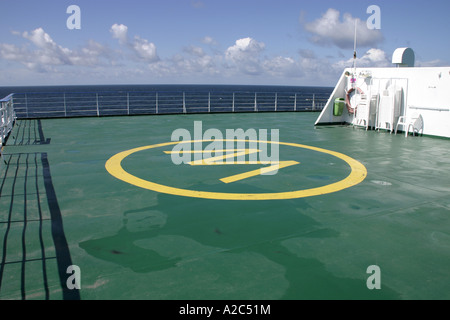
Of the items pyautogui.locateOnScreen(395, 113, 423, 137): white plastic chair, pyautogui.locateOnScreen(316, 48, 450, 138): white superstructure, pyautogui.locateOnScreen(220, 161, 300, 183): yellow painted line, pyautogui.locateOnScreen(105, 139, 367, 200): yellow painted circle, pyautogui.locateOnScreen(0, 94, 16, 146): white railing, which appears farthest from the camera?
pyautogui.locateOnScreen(395, 113, 423, 137): white plastic chair

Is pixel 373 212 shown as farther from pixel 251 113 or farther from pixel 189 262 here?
pixel 251 113

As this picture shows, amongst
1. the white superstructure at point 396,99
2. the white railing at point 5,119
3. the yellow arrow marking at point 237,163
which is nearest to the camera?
the yellow arrow marking at point 237,163

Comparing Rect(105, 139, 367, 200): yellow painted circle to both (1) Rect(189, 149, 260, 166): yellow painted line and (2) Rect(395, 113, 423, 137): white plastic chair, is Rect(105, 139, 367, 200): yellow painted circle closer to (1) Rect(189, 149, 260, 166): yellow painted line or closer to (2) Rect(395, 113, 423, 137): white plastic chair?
(1) Rect(189, 149, 260, 166): yellow painted line

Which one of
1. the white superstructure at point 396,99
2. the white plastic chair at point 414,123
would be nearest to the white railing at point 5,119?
the white superstructure at point 396,99

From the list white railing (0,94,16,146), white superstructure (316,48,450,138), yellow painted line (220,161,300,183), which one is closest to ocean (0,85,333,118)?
white railing (0,94,16,146)

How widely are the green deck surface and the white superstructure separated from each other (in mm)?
4045

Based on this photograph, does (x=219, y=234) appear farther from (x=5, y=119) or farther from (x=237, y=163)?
(x=5, y=119)

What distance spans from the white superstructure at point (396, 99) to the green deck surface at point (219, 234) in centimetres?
404

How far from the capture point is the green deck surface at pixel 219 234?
9.40 feet

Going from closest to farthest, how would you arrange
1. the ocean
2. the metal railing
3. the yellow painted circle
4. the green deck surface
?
the green deck surface
the yellow painted circle
the ocean
the metal railing

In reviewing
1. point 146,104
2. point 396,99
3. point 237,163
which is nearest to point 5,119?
point 237,163

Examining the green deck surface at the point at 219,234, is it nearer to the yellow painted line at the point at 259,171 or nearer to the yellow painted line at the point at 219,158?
the yellow painted line at the point at 259,171

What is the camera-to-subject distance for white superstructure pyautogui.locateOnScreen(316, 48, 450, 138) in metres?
10.3

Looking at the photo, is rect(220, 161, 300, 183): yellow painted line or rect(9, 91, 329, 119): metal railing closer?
rect(220, 161, 300, 183): yellow painted line
